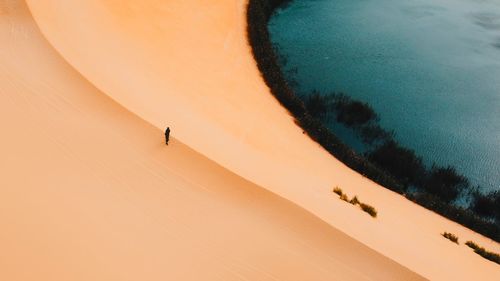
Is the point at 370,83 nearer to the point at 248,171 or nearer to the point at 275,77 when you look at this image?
the point at 275,77

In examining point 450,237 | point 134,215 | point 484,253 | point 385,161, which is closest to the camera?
point 134,215

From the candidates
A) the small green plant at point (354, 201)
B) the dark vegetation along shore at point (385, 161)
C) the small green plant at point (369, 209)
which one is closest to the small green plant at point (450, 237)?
the dark vegetation along shore at point (385, 161)

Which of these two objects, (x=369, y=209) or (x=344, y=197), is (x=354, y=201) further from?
(x=369, y=209)

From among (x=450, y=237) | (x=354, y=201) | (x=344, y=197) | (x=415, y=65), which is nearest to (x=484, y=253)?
(x=450, y=237)

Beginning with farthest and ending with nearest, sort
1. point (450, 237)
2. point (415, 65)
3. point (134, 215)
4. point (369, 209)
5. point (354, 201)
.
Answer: point (415, 65), point (450, 237), point (354, 201), point (369, 209), point (134, 215)

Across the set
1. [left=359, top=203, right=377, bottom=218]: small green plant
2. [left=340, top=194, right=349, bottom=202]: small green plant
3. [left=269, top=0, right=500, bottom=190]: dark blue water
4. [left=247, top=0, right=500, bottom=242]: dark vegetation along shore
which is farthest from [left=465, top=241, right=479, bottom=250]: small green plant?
[left=269, top=0, right=500, bottom=190]: dark blue water
